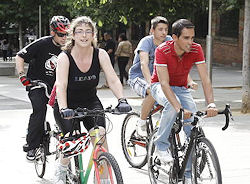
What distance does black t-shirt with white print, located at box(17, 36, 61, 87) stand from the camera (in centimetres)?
650

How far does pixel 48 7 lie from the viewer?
85.9 feet

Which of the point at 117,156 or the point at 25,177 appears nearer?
the point at 25,177

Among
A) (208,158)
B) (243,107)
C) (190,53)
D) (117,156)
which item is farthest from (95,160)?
(243,107)

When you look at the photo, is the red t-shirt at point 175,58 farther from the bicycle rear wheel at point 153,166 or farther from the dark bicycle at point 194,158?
the bicycle rear wheel at point 153,166

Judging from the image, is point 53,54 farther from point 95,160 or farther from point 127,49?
point 127,49

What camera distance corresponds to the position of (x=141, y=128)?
6723 mm

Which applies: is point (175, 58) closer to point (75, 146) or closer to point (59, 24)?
point (75, 146)

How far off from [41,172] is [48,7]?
2032 cm

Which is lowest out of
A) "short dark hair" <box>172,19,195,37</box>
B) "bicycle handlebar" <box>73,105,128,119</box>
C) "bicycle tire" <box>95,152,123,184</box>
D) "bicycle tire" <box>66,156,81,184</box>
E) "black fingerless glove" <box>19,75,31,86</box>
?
"bicycle tire" <box>66,156,81,184</box>

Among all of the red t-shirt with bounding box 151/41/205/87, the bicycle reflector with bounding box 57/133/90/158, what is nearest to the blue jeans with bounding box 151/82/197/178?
the red t-shirt with bounding box 151/41/205/87

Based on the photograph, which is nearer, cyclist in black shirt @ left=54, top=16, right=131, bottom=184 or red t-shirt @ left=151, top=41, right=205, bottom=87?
cyclist in black shirt @ left=54, top=16, right=131, bottom=184

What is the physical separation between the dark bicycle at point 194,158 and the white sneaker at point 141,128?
0.89m

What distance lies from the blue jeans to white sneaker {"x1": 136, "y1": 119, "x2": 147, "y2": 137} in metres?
0.95

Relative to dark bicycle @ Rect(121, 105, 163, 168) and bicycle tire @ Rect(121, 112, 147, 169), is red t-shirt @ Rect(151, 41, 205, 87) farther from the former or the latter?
bicycle tire @ Rect(121, 112, 147, 169)
